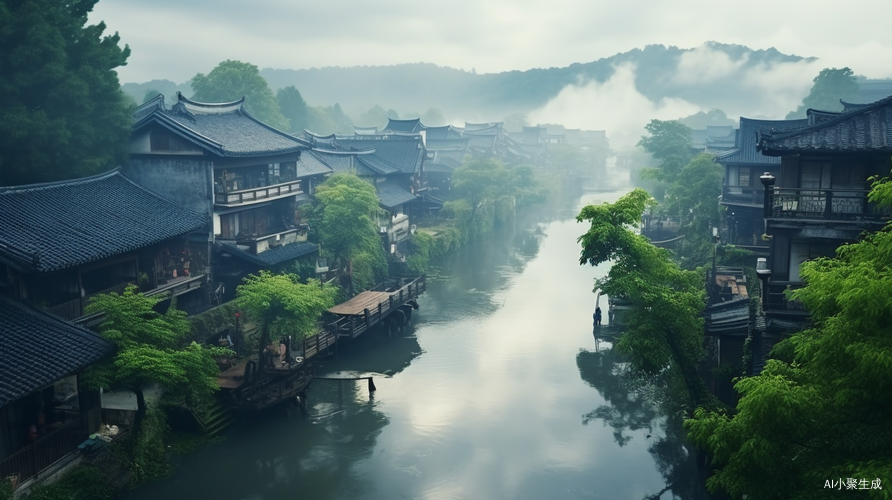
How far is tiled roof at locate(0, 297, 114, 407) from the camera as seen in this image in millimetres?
18562

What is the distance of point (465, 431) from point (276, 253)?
15839 mm

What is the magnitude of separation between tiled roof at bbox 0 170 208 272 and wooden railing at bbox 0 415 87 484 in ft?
16.5

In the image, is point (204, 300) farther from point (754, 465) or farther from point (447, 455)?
point (754, 465)

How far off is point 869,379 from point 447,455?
1542cm

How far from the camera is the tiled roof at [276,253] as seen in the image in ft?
117

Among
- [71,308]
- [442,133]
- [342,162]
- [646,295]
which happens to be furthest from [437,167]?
[646,295]

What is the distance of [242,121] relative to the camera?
4381cm

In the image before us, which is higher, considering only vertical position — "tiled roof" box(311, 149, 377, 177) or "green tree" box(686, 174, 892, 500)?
"tiled roof" box(311, 149, 377, 177)

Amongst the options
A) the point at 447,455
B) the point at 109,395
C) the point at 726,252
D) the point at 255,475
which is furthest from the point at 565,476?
the point at 726,252

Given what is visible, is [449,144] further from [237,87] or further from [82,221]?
[82,221]

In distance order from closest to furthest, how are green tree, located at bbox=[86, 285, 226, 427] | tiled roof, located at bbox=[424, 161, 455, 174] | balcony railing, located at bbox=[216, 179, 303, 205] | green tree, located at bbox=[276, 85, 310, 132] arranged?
green tree, located at bbox=[86, 285, 226, 427] < balcony railing, located at bbox=[216, 179, 303, 205] < tiled roof, located at bbox=[424, 161, 455, 174] < green tree, located at bbox=[276, 85, 310, 132]

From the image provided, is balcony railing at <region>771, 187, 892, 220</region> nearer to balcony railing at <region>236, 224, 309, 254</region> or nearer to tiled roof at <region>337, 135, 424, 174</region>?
balcony railing at <region>236, 224, 309, 254</region>

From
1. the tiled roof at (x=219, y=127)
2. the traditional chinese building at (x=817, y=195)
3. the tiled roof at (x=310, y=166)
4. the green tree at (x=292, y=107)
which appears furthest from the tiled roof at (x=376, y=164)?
the green tree at (x=292, y=107)

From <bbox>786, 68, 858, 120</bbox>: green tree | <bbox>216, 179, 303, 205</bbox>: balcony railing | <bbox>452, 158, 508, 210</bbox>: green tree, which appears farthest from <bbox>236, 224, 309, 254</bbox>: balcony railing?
<bbox>786, 68, 858, 120</bbox>: green tree
